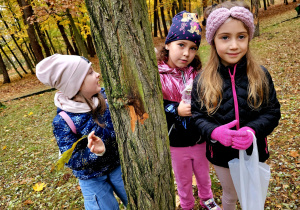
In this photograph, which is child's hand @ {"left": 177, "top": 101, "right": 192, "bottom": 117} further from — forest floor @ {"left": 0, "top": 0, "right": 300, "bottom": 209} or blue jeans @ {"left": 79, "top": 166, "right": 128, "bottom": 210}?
blue jeans @ {"left": 79, "top": 166, "right": 128, "bottom": 210}

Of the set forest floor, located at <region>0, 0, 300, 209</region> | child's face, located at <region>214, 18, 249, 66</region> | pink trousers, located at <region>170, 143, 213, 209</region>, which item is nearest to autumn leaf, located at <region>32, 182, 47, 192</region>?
forest floor, located at <region>0, 0, 300, 209</region>

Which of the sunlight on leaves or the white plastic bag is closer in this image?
the white plastic bag

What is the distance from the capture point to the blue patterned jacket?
1.53m

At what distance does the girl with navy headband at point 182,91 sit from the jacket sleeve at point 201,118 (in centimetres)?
7

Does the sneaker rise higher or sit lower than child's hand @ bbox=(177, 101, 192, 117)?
lower

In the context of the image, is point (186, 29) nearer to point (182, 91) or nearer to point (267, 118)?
point (182, 91)

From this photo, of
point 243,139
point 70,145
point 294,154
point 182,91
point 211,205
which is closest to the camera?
point 243,139

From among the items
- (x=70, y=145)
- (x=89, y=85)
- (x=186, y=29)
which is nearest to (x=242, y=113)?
(x=186, y=29)

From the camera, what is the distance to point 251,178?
1.42 meters

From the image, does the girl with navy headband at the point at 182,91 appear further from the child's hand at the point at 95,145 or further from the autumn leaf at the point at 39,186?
the autumn leaf at the point at 39,186

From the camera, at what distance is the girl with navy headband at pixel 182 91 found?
1.69m

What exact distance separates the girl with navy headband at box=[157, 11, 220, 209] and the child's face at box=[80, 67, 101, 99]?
0.61m

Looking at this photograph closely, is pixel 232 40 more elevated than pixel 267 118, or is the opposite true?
pixel 232 40

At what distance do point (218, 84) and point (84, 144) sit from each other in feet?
4.14
